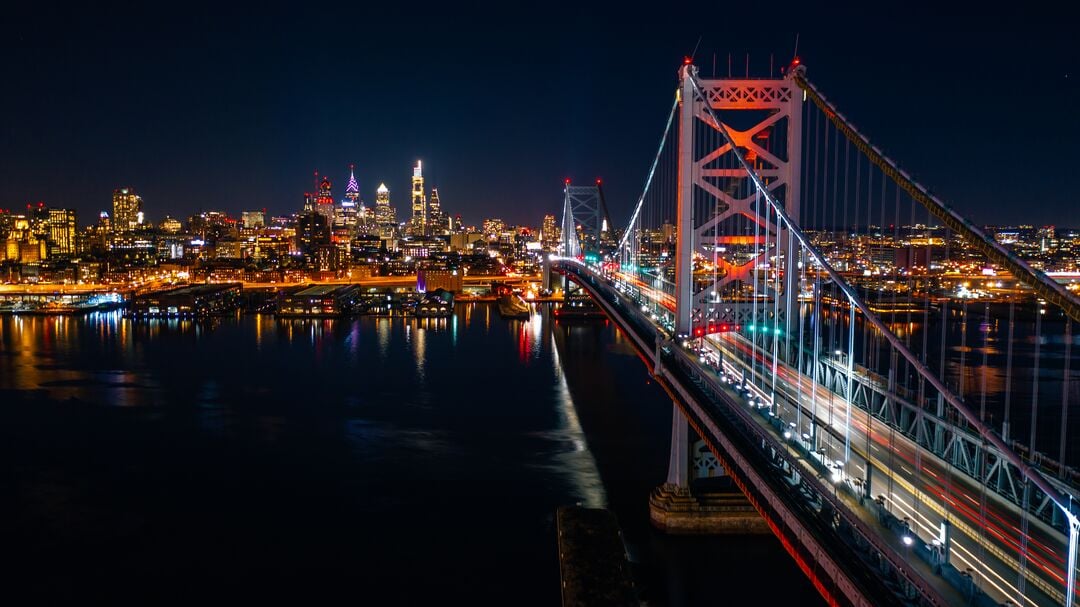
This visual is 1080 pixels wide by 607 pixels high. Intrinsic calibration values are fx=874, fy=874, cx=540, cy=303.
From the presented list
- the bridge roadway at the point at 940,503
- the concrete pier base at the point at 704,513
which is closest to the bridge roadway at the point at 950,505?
the bridge roadway at the point at 940,503

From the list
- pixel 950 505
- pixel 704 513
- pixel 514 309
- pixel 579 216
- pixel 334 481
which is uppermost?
pixel 579 216

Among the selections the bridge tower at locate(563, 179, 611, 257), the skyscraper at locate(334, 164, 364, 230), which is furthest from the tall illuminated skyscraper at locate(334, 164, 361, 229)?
the bridge tower at locate(563, 179, 611, 257)

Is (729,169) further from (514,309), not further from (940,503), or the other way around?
(514,309)

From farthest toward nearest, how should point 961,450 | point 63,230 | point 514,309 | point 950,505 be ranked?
point 63,230 → point 514,309 → point 961,450 → point 950,505

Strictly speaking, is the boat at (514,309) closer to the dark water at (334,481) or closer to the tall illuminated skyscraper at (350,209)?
the dark water at (334,481)

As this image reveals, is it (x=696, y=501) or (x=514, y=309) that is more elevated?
(x=514, y=309)

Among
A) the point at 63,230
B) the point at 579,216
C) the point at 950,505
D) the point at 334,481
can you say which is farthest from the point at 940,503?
the point at 63,230

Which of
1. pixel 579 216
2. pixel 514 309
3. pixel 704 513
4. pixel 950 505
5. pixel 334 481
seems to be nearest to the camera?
pixel 950 505
